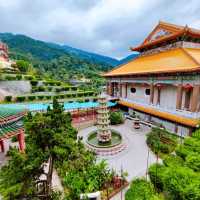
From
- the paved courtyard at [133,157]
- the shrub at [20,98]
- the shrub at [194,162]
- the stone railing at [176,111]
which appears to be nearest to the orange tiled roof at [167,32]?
the stone railing at [176,111]

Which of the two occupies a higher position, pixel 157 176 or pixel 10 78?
pixel 10 78

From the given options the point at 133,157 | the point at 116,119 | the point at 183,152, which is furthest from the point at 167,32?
the point at 133,157

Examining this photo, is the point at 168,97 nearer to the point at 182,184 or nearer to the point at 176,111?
the point at 176,111

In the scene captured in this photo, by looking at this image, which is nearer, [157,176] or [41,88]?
[157,176]

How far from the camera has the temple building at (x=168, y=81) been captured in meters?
11.9

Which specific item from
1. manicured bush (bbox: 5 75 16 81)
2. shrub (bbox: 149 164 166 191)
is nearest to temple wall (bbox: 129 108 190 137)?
shrub (bbox: 149 164 166 191)

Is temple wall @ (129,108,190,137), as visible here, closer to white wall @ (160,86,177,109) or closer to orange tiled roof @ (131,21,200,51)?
white wall @ (160,86,177,109)

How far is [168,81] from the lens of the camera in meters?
13.8

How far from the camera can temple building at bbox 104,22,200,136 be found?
39.1 ft

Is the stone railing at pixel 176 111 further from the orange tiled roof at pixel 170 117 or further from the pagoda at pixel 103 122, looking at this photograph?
the pagoda at pixel 103 122

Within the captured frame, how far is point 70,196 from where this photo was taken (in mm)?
6156

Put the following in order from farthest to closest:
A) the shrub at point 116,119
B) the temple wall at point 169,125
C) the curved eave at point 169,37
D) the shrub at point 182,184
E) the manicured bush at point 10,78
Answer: the manicured bush at point 10,78 → the shrub at point 116,119 → the curved eave at point 169,37 → the temple wall at point 169,125 → the shrub at point 182,184

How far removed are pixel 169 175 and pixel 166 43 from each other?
16.4 m

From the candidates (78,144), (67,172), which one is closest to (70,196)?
(67,172)
